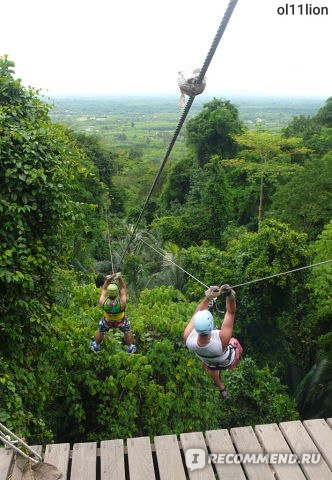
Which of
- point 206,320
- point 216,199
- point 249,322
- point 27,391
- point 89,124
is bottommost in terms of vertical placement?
point 249,322

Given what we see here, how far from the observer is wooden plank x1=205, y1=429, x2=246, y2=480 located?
2.76 metres

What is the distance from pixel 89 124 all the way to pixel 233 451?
8069 cm

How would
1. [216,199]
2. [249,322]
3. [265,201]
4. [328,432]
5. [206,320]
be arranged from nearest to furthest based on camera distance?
[328,432] < [206,320] < [249,322] < [216,199] < [265,201]

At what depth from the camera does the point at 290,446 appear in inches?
118

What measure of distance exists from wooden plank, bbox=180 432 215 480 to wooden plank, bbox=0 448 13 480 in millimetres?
1135

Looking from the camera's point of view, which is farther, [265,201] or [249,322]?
[265,201]

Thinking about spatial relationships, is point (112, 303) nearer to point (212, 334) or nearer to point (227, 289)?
point (212, 334)

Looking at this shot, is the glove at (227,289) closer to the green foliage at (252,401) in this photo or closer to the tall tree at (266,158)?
the green foliage at (252,401)

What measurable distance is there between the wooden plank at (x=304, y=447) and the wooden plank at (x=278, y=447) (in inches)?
1.7

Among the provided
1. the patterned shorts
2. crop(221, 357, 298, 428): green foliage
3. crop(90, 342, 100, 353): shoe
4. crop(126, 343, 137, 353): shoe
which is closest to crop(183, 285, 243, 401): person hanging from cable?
the patterned shorts

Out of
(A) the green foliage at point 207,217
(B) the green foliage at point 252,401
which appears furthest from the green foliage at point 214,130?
(B) the green foliage at point 252,401

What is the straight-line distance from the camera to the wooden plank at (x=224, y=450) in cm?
276

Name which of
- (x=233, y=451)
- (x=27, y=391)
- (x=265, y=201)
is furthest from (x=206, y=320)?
(x=265, y=201)

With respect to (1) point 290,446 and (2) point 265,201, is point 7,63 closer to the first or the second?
(1) point 290,446
